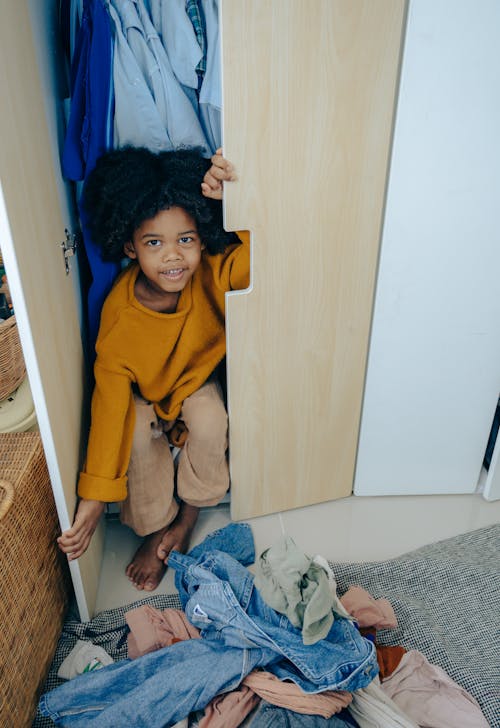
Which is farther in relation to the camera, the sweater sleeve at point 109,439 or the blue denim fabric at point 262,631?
the sweater sleeve at point 109,439

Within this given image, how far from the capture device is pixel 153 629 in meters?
1.29

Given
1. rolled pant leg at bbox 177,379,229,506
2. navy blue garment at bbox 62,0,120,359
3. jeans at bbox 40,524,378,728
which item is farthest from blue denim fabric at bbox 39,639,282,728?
navy blue garment at bbox 62,0,120,359

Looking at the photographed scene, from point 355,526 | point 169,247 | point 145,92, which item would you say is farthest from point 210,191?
point 355,526

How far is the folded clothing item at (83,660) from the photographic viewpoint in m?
1.26

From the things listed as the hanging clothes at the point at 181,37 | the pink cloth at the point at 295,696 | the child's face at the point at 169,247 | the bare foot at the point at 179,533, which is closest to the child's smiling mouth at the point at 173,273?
the child's face at the point at 169,247

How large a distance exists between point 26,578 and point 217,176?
2.89 ft

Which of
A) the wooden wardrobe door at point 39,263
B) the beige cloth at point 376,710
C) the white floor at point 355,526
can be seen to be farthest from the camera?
the white floor at point 355,526

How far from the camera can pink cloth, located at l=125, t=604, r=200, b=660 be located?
4.17ft

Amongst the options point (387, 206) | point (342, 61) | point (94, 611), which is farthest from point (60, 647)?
point (342, 61)

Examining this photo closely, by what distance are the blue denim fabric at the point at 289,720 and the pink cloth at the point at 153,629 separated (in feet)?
0.83

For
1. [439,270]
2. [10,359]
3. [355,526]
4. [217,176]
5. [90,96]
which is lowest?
[355,526]

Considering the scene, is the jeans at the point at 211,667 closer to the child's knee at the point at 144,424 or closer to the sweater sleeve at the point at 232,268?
the child's knee at the point at 144,424

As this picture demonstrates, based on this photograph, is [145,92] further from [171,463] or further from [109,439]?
[171,463]

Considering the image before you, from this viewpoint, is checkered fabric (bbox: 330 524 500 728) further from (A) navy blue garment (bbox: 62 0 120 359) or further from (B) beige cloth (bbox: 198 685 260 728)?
(A) navy blue garment (bbox: 62 0 120 359)
